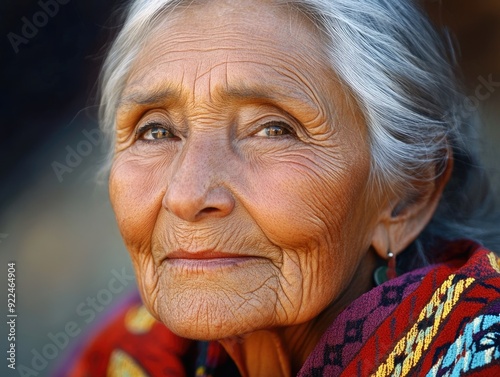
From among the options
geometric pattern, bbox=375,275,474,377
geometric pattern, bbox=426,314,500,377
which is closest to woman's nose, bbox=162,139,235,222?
geometric pattern, bbox=375,275,474,377

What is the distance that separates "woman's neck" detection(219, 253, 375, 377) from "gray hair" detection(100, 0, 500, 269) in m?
0.33

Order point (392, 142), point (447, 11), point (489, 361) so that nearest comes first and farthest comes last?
point (489, 361) < point (392, 142) < point (447, 11)

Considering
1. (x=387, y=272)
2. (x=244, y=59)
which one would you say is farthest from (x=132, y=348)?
(x=244, y=59)

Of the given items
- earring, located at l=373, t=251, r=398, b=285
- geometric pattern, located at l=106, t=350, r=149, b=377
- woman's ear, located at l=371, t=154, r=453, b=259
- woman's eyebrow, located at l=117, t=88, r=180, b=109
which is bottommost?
geometric pattern, located at l=106, t=350, r=149, b=377

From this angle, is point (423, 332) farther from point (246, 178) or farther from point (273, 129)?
point (273, 129)

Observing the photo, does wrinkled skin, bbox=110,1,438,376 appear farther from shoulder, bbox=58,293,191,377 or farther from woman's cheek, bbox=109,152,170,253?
shoulder, bbox=58,293,191,377

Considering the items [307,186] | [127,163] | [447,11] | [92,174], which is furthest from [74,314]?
[447,11]

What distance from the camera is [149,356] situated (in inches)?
114

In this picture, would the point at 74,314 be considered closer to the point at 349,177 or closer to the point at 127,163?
the point at 127,163

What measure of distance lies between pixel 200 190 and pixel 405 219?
2.81 ft

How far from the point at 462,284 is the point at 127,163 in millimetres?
1218

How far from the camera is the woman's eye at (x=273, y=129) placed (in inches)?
90.1

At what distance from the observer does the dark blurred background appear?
4191mm

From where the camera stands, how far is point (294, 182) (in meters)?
2.20
